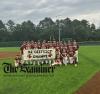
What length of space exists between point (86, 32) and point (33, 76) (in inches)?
2865

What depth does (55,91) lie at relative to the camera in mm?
12727

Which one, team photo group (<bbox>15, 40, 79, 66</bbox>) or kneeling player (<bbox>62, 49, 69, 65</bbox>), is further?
kneeling player (<bbox>62, 49, 69, 65</bbox>)

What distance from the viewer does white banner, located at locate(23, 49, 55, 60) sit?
22.8 m

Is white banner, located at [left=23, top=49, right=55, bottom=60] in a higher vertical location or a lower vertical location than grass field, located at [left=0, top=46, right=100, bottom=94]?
higher

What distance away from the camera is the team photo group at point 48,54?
22859 mm

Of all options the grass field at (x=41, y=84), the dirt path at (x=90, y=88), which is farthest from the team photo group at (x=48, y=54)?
the dirt path at (x=90, y=88)

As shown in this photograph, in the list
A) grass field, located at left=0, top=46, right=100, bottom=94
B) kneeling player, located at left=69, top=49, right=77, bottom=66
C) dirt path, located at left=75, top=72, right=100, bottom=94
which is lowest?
grass field, located at left=0, top=46, right=100, bottom=94

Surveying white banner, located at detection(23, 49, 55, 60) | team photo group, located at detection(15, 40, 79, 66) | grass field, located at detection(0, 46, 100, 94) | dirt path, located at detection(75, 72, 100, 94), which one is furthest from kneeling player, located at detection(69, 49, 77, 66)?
dirt path, located at detection(75, 72, 100, 94)

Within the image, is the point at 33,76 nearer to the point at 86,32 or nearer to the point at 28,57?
the point at 28,57

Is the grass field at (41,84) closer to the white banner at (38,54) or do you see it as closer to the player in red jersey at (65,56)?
the white banner at (38,54)

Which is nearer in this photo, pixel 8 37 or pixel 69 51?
pixel 69 51

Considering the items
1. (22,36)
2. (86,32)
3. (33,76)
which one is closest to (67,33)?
(86,32)

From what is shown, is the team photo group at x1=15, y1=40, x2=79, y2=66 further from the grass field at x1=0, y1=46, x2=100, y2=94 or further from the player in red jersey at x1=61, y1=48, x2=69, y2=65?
the grass field at x1=0, y1=46, x2=100, y2=94

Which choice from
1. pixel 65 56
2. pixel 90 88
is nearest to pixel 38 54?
pixel 65 56
